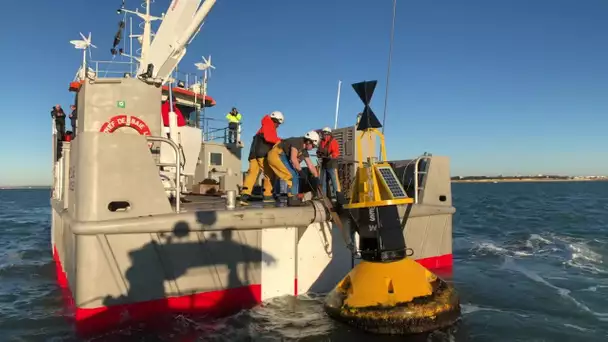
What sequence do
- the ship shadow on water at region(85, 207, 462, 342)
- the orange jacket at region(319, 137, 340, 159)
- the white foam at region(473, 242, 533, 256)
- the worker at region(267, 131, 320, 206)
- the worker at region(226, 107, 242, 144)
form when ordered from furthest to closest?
the worker at region(226, 107, 242, 144) < the white foam at region(473, 242, 533, 256) < the orange jacket at region(319, 137, 340, 159) < the worker at region(267, 131, 320, 206) < the ship shadow on water at region(85, 207, 462, 342)

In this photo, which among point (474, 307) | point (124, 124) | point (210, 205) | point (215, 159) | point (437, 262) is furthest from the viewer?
point (215, 159)

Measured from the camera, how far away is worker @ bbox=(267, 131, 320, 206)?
690 cm

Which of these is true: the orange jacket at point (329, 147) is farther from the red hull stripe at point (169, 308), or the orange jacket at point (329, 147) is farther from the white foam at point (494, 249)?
the white foam at point (494, 249)

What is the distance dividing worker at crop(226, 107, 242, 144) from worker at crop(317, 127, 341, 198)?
6170 mm

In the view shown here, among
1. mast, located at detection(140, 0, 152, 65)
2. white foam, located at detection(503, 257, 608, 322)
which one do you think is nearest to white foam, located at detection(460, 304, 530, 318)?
white foam, located at detection(503, 257, 608, 322)

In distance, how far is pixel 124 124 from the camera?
663 centimetres

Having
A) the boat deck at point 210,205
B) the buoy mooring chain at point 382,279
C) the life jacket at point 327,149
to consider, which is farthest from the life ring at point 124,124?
the buoy mooring chain at point 382,279

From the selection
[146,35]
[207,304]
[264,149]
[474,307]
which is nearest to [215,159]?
[146,35]

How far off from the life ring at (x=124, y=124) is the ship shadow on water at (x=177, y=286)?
2349mm

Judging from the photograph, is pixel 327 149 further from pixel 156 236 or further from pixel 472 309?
pixel 156 236

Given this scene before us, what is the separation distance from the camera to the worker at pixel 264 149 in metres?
7.38

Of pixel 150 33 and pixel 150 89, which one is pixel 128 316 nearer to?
pixel 150 89

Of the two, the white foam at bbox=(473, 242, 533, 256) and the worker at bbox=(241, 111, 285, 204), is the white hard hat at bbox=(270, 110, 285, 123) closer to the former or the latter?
the worker at bbox=(241, 111, 285, 204)

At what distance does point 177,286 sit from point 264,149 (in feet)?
9.86
